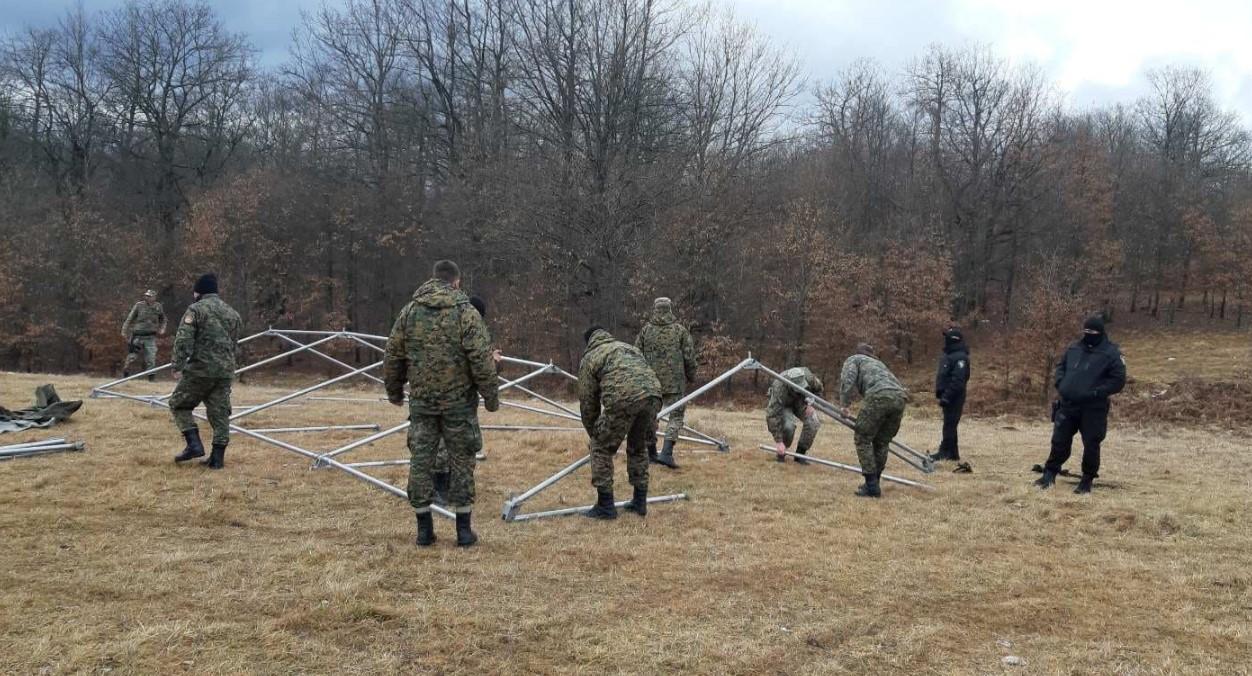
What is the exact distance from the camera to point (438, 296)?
6051 millimetres

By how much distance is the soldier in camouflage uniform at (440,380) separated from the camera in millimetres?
5949

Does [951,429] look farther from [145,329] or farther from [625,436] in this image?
[145,329]

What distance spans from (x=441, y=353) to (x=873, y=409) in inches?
179

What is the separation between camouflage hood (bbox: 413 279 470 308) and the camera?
6.02 meters

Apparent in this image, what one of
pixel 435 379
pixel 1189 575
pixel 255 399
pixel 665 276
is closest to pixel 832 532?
pixel 1189 575

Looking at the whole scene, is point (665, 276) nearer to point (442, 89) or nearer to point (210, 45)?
point (442, 89)

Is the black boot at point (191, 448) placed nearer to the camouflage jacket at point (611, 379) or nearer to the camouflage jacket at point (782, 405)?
the camouflage jacket at point (611, 379)

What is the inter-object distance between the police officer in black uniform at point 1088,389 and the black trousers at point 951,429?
198cm

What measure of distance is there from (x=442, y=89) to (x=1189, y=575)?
33649mm

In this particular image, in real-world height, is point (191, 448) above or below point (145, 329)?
below

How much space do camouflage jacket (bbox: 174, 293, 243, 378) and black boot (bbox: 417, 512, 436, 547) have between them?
3.74 metres

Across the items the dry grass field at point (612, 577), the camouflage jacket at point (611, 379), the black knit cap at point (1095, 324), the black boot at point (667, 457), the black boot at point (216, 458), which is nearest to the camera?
the dry grass field at point (612, 577)

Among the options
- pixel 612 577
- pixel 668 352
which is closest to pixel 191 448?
pixel 668 352

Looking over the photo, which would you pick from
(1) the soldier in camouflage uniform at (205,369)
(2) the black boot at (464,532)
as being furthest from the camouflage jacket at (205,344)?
(2) the black boot at (464,532)
